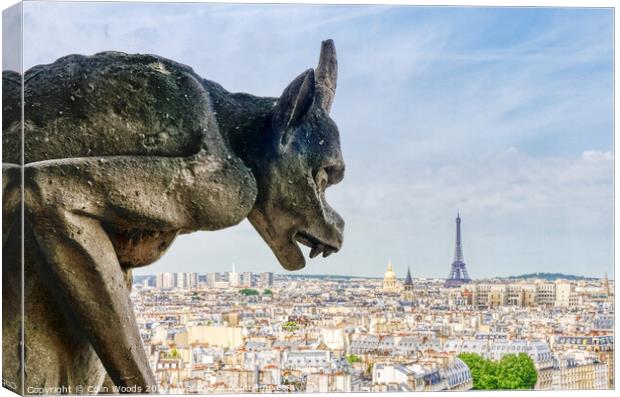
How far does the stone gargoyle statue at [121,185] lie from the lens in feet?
14.5

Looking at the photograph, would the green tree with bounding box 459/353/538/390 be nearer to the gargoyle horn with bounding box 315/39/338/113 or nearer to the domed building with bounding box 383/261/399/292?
the domed building with bounding box 383/261/399/292

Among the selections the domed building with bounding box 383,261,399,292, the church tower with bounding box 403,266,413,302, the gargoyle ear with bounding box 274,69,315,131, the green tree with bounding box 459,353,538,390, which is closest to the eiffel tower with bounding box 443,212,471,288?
the church tower with bounding box 403,266,413,302

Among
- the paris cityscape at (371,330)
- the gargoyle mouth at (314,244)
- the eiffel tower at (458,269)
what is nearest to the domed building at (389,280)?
the paris cityscape at (371,330)

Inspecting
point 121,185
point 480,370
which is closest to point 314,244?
→ point 121,185

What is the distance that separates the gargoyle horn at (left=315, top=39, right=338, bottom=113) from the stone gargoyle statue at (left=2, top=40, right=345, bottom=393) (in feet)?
0.54

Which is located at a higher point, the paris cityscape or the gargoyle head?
the gargoyle head

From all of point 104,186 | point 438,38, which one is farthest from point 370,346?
point 104,186

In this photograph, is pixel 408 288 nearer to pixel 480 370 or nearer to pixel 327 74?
pixel 480 370

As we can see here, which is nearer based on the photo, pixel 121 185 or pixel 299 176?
pixel 121 185

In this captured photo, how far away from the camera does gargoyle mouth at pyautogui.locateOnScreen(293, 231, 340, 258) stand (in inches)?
201

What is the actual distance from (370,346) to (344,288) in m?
0.41

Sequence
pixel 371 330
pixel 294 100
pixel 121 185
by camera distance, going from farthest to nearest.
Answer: pixel 371 330
pixel 294 100
pixel 121 185

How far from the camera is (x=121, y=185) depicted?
4.42 meters

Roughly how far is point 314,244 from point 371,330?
1.88m
